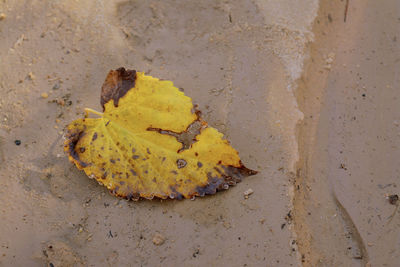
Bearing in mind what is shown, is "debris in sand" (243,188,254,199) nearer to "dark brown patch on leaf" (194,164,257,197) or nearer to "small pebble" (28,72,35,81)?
"dark brown patch on leaf" (194,164,257,197)

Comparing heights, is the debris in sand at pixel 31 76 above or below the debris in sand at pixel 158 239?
above

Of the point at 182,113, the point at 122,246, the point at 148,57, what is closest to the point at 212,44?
the point at 148,57

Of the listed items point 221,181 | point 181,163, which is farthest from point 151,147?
point 221,181

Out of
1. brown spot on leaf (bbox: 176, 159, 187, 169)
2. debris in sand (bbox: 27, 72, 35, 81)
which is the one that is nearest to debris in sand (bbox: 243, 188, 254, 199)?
brown spot on leaf (bbox: 176, 159, 187, 169)

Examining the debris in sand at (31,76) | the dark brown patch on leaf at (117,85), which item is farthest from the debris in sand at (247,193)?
the debris in sand at (31,76)

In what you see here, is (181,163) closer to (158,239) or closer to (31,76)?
(158,239)

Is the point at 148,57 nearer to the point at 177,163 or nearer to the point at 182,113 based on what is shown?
the point at 182,113

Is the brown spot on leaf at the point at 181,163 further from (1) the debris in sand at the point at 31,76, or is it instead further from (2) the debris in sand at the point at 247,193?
(1) the debris in sand at the point at 31,76
